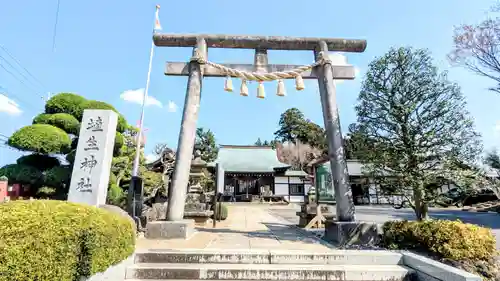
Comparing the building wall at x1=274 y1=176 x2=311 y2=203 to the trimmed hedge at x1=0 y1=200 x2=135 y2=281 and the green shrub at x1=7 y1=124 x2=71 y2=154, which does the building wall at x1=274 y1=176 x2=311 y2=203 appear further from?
the trimmed hedge at x1=0 y1=200 x2=135 y2=281

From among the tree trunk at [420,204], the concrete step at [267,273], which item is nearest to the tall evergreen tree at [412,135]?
the tree trunk at [420,204]

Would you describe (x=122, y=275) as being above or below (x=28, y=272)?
below

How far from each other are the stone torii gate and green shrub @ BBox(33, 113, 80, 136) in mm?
8177

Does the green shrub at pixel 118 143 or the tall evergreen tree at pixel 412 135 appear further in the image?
the green shrub at pixel 118 143

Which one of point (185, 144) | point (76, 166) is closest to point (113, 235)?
point (76, 166)

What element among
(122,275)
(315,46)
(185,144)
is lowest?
(122,275)

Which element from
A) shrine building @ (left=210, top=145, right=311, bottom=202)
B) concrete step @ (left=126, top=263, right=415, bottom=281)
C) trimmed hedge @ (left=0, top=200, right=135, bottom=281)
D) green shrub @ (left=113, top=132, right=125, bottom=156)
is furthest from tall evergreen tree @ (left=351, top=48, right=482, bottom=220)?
shrine building @ (left=210, top=145, right=311, bottom=202)

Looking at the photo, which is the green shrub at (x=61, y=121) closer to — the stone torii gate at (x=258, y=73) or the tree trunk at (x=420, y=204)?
the stone torii gate at (x=258, y=73)

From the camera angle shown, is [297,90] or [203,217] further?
[203,217]

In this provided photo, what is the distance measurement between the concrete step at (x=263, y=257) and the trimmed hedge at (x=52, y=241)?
0.99 metres

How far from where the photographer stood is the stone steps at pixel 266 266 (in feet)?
12.6

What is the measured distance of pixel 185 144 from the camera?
6.35m

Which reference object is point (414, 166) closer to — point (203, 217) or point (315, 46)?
point (315, 46)

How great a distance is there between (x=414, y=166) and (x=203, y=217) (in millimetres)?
7468
